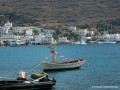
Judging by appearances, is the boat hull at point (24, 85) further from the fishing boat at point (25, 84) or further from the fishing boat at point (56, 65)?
the fishing boat at point (56, 65)

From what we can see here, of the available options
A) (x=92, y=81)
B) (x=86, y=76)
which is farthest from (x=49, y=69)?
(x=92, y=81)

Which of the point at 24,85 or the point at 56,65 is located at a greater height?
the point at 24,85

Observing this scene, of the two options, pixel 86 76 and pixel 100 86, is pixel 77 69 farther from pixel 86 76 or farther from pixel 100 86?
pixel 100 86

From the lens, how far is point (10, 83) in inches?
2180

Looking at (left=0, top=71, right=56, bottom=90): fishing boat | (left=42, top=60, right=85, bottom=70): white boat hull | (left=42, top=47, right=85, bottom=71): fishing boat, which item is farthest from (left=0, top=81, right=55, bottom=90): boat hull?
(left=42, top=60, right=85, bottom=70): white boat hull

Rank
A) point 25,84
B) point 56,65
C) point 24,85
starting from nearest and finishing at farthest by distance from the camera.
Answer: point 24,85 → point 25,84 → point 56,65

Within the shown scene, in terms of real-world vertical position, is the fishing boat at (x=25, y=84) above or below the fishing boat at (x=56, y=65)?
above

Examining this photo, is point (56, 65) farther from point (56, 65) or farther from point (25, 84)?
point (25, 84)

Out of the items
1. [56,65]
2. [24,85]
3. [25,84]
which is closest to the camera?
[24,85]

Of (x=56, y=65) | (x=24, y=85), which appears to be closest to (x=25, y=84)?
(x=24, y=85)

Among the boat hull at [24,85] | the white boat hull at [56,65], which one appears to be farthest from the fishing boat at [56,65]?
the boat hull at [24,85]

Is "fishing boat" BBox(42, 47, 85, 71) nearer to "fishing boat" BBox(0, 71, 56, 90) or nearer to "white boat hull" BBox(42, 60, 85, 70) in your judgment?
"white boat hull" BBox(42, 60, 85, 70)

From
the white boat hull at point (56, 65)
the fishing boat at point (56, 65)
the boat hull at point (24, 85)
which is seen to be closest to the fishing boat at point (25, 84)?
the boat hull at point (24, 85)

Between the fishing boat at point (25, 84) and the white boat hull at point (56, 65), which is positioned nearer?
the fishing boat at point (25, 84)
